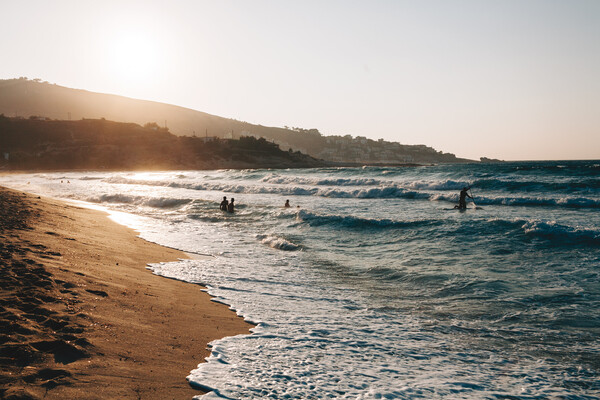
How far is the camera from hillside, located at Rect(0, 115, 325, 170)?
8681cm

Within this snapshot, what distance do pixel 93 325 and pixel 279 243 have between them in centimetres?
1000

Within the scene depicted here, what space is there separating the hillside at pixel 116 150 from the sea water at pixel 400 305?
3058 inches

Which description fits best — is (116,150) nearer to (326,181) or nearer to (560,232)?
(326,181)

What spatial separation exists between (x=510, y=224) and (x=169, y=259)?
13020mm

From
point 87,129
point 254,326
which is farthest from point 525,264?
point 87,129

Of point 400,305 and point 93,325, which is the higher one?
point 93,325

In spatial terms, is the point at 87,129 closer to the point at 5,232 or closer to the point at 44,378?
the point at 5,232

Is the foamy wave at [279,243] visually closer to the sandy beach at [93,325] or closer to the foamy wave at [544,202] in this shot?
the sandy beach at [93,325]

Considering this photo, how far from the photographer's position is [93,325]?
5160 millimetres

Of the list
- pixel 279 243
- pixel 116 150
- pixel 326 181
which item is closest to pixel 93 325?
pixel 279 243

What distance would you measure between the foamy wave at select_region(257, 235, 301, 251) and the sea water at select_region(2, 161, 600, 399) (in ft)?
0.27

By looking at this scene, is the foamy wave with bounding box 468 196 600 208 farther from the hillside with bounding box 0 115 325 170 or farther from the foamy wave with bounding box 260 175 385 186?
the hillside with bounding box 0 115 325 170

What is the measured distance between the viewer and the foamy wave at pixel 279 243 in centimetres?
1459

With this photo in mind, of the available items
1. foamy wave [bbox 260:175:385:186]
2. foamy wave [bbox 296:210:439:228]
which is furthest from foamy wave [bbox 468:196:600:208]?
foamy wave [bbox 260:175:385:186]
